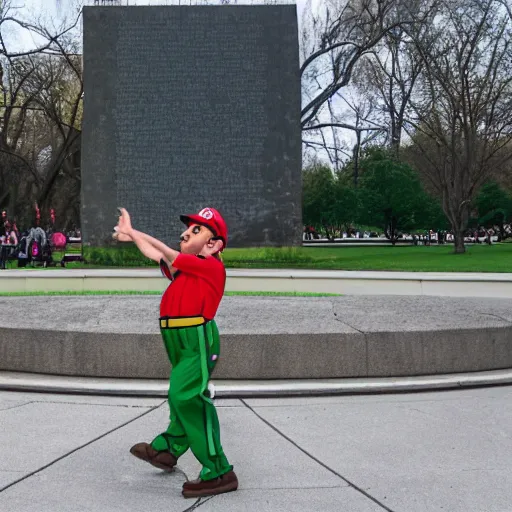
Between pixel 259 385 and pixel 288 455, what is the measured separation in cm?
218

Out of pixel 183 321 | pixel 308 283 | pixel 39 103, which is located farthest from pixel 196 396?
pixel 39 103

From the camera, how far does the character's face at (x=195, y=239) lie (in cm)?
420

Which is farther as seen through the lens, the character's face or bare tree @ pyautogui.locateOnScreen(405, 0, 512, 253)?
bare tree @ pyautogui.locateOnScreen(405, 0, 512, 253)

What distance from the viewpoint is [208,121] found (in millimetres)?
23219

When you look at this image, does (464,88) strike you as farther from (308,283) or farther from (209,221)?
(209,221)

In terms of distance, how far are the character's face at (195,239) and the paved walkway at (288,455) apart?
135 cm

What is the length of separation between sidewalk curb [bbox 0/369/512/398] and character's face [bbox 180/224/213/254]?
2823 mm

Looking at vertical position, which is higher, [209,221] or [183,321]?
[209,221]

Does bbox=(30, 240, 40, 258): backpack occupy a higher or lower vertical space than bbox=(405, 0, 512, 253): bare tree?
lower

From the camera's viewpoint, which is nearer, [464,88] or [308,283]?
[308,283]

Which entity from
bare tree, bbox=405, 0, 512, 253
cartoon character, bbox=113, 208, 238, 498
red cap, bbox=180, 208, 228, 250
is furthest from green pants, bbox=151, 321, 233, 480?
bare tree, bbox=405, 0, 512, 253

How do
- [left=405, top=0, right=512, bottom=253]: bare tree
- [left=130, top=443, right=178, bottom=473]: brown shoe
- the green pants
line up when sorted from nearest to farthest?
the green pants < [left=130, top=443, right=178, bottom=473]: brown shoe < [left=405, top=0, right=512, bottom=253]: bare tree

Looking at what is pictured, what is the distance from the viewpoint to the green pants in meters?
4.05

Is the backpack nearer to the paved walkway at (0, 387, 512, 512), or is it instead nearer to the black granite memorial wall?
the black granite memorial wall
